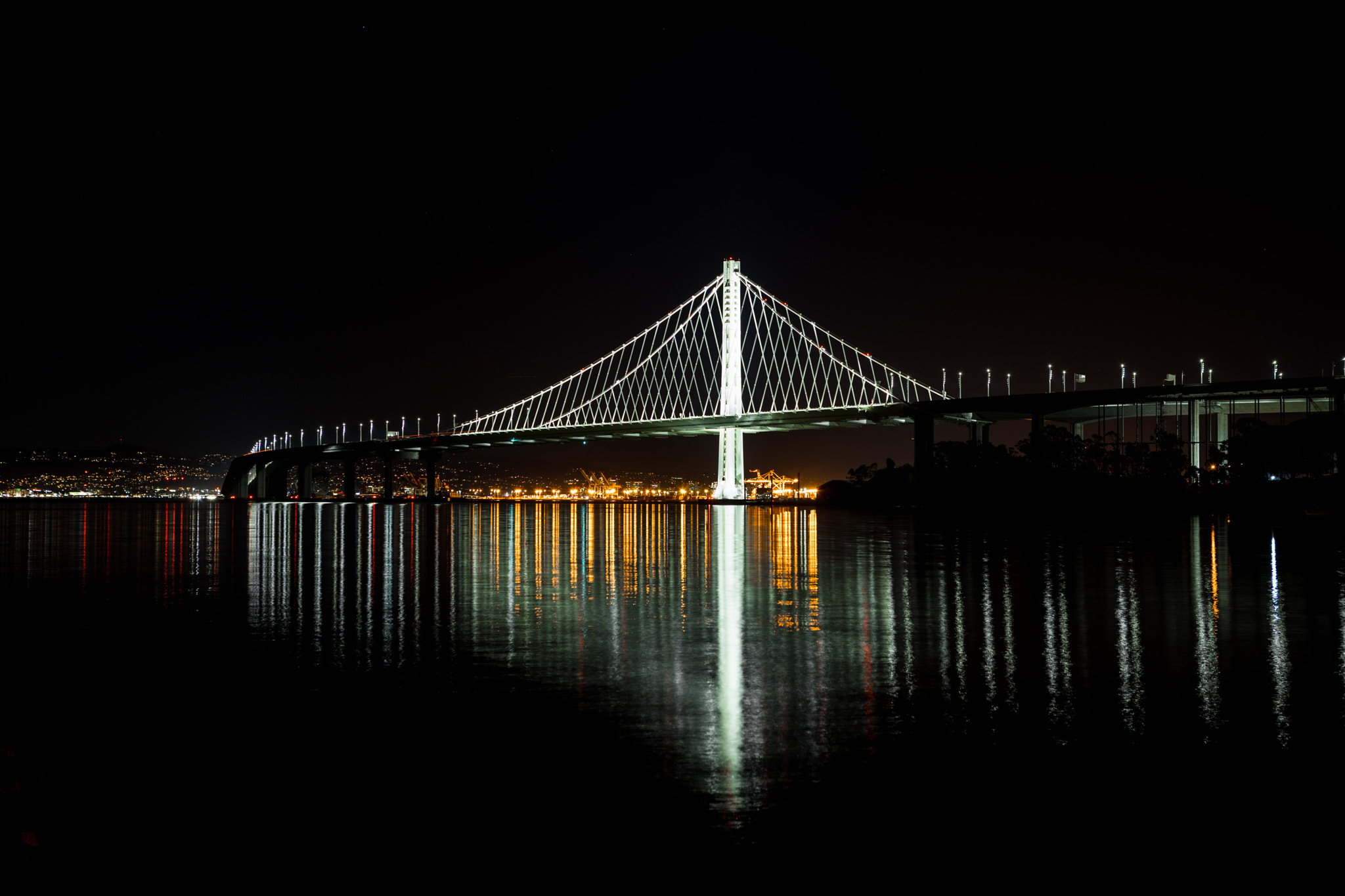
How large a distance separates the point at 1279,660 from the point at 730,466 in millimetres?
71166

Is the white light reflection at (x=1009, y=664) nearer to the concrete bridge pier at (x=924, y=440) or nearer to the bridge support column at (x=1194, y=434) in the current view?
the concrete bridge pier at (x=924, y=440)

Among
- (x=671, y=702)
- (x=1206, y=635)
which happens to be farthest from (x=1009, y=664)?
(x=671, y=702)

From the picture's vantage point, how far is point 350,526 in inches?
1574

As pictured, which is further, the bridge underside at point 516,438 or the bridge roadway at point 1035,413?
the bridge underside at point 516,438

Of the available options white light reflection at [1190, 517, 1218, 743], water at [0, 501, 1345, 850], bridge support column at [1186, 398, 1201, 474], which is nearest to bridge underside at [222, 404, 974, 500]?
bridge support column at [1186, 398, 1201, 474]

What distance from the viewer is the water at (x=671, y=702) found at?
15.6ft

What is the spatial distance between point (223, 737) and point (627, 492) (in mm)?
192904

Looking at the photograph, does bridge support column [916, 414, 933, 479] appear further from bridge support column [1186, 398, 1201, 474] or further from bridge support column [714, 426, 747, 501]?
bridge support column [1186, 398, 1201, 474]

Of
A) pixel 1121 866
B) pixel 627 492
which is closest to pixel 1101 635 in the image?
pixel 1121 866

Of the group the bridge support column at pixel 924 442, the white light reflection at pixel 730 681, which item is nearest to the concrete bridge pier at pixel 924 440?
the bridge support column at pixel 924 442

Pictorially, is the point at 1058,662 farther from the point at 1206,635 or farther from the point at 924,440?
the point at 924,440

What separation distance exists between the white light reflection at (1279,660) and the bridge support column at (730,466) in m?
63.9

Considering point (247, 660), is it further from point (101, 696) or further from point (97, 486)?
point (97, 486)

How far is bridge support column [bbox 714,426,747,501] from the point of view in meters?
78.6
